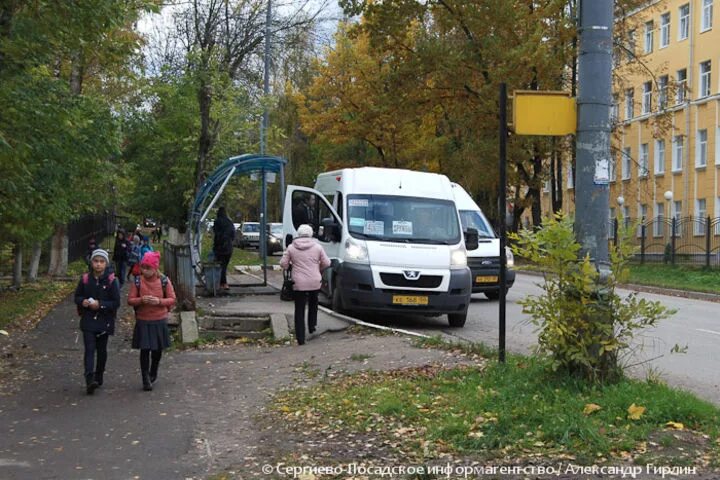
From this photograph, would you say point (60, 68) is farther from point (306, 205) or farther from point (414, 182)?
point (414, 182)

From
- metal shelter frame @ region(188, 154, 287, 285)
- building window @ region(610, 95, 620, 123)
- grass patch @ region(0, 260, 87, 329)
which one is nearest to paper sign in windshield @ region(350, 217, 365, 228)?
metal shelter frame @ region(188, 154, 287, 285)

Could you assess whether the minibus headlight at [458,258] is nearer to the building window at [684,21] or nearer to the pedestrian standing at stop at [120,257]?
the pedestrian standing at stop at [120,257]

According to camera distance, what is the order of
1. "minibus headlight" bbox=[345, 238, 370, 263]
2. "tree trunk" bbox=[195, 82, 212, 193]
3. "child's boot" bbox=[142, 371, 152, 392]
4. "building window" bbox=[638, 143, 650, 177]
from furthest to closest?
"building window" bbox=[638, 143, 650, 177], "tree trunk" bbox=[195, 82, 212, 193], "minibus headlight" bbox=[345, 238, 370, 263], "child's boot" bbox=[142, 371, 152, 392]

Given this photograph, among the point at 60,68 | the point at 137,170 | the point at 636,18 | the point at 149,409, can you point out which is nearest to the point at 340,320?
the point at 149,409

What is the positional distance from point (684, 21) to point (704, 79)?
13.1ft

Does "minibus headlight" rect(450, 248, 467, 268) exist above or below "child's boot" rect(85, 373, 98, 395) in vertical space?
above

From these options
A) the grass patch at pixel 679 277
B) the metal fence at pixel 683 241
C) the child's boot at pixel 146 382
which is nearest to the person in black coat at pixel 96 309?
the child's boot at pixel 146 382

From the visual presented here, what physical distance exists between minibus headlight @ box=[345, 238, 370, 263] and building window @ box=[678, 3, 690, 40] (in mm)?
37459

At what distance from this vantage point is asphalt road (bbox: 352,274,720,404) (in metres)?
8.99

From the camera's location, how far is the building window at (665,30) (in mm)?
47156

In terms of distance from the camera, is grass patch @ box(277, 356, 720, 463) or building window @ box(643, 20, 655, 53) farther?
building window @ box(643, 20, 655, 53)

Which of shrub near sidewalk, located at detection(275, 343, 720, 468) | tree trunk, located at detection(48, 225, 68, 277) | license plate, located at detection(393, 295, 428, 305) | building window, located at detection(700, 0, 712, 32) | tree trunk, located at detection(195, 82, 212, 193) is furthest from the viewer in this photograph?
building window, located at detection(700, 0, 712, 32)

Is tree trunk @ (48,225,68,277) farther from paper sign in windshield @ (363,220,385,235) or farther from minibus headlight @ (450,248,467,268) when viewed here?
minibus headlight @ (450,248,467,268)

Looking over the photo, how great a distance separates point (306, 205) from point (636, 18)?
29.8 meters
